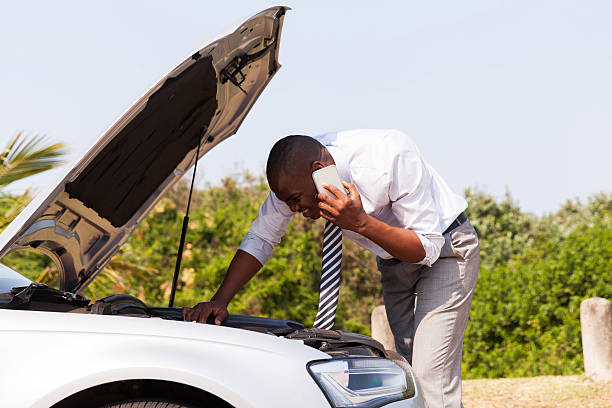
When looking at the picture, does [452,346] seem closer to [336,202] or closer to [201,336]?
[336,202]

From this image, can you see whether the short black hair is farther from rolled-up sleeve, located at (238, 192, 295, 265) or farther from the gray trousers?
the gray trousers

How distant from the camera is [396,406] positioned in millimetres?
2104

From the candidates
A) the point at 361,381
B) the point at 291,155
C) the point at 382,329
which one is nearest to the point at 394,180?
the point at 291,155

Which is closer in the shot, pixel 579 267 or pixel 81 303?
pixel 81 303

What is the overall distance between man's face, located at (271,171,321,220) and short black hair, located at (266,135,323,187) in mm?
24

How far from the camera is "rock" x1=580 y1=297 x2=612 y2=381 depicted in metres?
7.27

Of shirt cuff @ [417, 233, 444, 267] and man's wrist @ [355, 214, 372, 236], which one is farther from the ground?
man's wrist @ [355, 214, 372, 236]

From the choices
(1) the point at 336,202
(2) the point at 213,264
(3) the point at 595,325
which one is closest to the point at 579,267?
(3) the point at 595,325

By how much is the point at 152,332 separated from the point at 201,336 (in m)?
0.14

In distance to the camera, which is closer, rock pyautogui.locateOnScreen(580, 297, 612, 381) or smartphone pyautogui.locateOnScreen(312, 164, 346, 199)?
smartphone pyautogui.locateOnScreen(312, 164, 346, 199)

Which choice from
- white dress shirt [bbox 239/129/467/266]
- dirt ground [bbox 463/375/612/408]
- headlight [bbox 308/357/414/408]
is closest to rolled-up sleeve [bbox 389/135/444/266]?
white dress shirt [bbox 239/129/467/266]

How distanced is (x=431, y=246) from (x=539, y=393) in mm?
4916

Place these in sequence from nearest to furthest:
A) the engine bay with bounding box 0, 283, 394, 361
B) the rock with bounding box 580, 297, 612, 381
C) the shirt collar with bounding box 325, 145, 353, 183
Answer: the engine bay with bounding box 0, 283, 394, 361, the shirt collar with bounding box 325, 145, 353, 183, the rock with bounding box 580, 297, 612, 381

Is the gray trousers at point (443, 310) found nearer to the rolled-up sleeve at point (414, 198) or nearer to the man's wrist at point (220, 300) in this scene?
the rolled-up sleeve at point (414, 198)
